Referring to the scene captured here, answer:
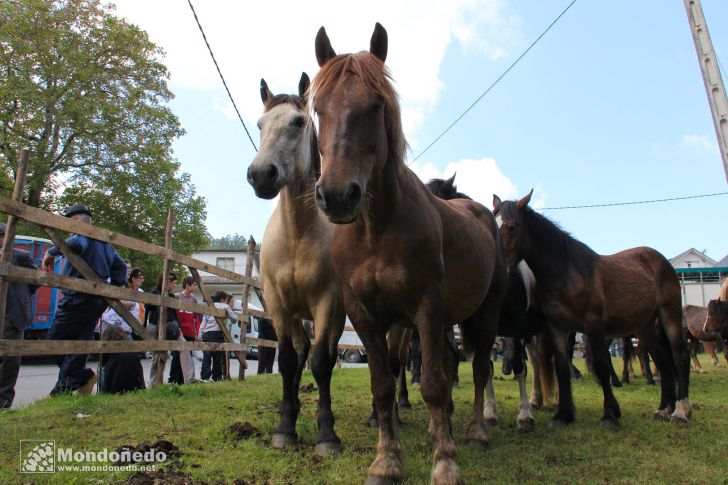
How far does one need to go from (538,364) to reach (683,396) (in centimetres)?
160

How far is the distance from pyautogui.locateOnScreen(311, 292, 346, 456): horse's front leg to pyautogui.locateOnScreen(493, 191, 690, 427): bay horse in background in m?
2.43

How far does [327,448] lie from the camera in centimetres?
365

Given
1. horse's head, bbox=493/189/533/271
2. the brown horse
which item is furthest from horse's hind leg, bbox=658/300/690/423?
the brown horse

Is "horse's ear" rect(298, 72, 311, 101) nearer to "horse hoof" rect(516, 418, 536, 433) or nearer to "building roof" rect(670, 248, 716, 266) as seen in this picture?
"horse hoof" rect(516, 418, 536, 433)

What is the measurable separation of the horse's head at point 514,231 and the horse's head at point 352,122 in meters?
2.83

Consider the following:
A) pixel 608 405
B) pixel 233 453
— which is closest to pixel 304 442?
pixel 233 453

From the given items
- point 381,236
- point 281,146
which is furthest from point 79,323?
point 381,236

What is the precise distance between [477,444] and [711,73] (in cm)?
861

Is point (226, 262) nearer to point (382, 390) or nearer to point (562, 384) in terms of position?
point (562, 384)

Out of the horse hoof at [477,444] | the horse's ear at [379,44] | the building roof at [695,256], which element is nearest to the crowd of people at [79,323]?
the horse's ear at [379,44]

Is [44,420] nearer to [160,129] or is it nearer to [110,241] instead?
[110,241]

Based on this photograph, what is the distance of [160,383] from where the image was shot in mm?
7195

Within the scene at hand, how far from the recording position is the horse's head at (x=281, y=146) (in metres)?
3.72

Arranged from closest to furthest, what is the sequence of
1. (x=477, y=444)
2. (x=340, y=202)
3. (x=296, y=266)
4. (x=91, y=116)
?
(x=340, y=202), (x=477, y=444), (x=296, y=266), (x=91, y=116)
